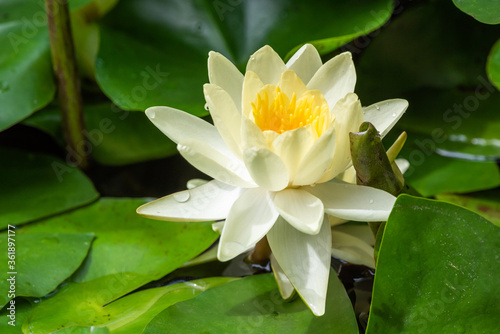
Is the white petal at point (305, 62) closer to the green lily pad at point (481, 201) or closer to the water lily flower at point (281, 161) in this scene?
the water lily flower at point (281, 161)

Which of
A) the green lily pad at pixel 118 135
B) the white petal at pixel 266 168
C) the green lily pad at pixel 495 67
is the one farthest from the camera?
the green lily pad at pixel 118 135

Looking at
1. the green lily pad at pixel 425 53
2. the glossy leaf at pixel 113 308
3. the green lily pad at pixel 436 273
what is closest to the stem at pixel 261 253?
the glossy leaf at pixel 113 308

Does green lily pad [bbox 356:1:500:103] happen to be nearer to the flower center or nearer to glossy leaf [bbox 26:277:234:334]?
the flower center

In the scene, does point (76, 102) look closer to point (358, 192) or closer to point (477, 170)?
point (358, 192)

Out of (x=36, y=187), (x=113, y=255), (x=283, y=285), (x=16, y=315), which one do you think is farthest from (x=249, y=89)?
(x=36, y=187)

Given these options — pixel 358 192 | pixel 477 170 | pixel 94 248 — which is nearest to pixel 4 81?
pixel 94 248

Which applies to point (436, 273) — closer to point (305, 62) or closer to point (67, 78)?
point (305, 62)
